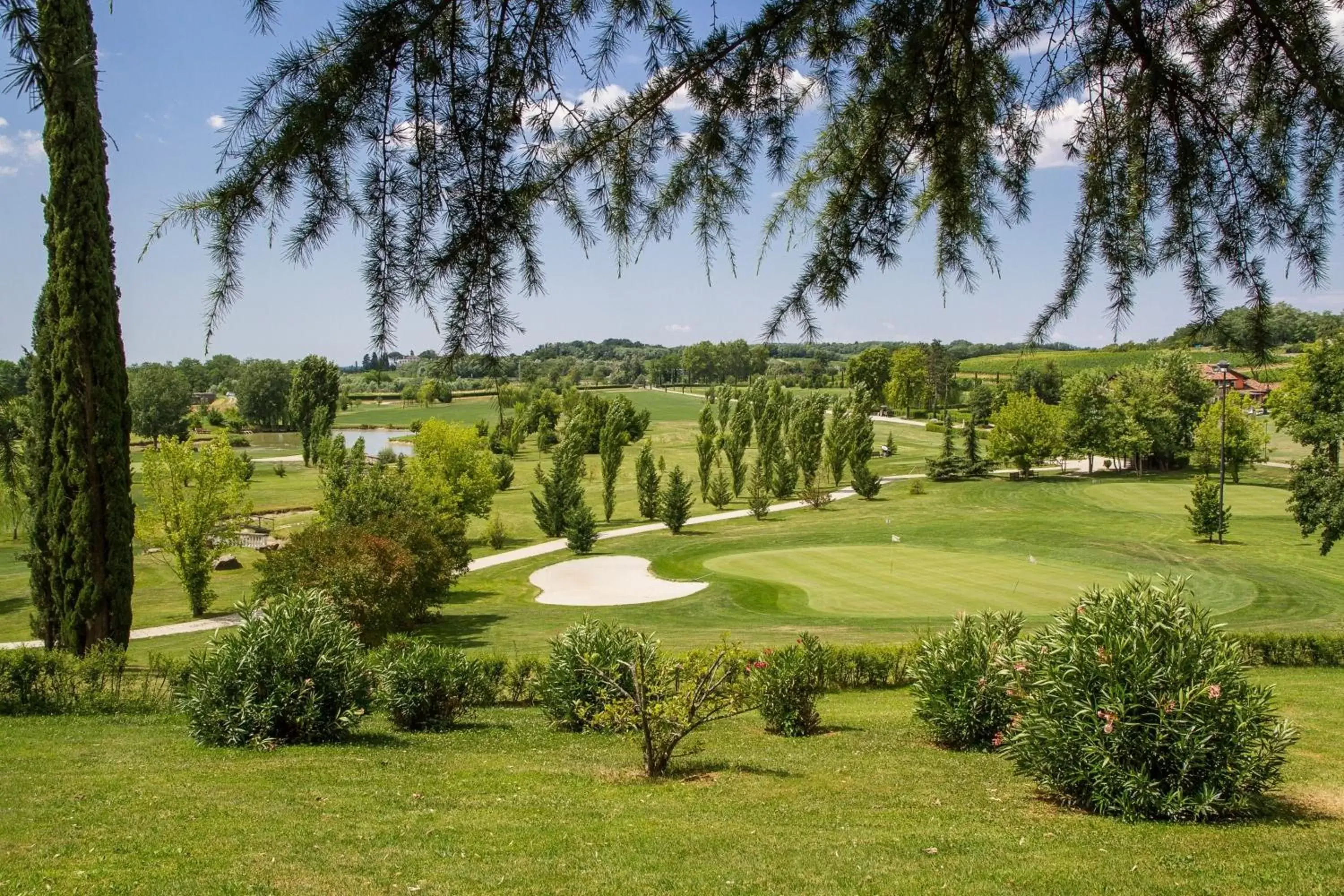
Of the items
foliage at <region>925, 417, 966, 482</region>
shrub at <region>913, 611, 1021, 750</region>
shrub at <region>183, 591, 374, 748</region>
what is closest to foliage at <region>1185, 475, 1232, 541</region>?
foliage at <region>925, 417, 966, 482</region>

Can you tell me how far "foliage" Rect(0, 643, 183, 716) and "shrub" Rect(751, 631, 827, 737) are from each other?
9967mm

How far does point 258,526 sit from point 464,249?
1901 inches

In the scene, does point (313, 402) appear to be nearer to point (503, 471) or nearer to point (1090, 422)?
point (503, 471)

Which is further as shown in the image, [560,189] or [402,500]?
[402,500]

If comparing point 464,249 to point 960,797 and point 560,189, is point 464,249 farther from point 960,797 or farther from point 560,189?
point 960,797

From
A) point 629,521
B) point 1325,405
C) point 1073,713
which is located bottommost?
point 629,521

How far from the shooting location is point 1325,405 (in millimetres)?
38500

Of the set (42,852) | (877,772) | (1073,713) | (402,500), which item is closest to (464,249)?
(42,852)

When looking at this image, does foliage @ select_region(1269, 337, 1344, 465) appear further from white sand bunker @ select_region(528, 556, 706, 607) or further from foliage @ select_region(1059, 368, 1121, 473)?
white sand bunker @ select_region(528, 556, 706, 607)

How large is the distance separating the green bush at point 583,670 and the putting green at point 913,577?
48.8ft

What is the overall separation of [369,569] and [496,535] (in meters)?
19.4

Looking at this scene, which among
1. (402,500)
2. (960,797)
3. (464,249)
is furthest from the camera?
(402,500)

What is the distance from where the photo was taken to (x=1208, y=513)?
38031mm

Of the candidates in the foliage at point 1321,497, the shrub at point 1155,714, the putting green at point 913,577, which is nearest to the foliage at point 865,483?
the putting green at point 913,577
